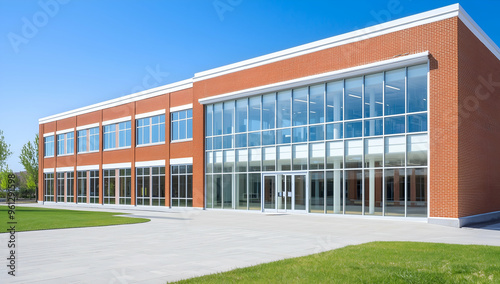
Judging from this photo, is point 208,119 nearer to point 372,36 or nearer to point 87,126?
point 372,36

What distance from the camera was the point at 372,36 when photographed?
74.1 feet

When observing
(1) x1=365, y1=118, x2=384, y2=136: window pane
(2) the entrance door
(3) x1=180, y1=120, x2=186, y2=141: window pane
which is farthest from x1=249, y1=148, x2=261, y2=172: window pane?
(1) x1=365, y1=118, x2=384, y2=136: window pane

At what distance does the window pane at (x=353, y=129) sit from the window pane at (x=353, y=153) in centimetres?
34

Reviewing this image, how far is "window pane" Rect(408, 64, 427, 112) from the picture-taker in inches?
813

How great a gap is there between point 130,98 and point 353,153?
72.7ft

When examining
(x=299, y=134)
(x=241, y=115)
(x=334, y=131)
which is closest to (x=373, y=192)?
(x=334, y=131)

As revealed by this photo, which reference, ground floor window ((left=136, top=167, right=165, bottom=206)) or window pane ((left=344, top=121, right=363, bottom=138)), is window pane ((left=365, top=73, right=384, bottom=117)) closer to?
window pane ((left=344, top=121, right=363, bottom=138))

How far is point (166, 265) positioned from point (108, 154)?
3313 centimetres

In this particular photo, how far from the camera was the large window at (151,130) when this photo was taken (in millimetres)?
35719

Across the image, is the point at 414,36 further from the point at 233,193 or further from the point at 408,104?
the point at 233,193

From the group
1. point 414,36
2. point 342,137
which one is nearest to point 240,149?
point 342,137

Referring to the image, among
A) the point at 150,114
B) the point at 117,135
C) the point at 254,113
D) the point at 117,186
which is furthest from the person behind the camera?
the point at 117,135

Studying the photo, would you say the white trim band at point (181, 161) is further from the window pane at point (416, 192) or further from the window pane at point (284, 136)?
the window pane at point (416, 192)

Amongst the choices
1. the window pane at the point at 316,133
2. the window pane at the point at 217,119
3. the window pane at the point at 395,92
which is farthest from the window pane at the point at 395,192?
the window pane at the point at 217,119
